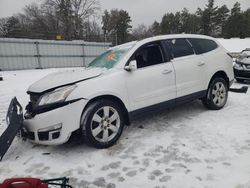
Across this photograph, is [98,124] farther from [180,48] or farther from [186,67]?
[180,48]

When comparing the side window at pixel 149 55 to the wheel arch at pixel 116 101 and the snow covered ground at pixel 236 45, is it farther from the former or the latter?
the snow covered ground at pixel 236 45

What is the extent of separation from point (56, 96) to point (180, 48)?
8.58ft

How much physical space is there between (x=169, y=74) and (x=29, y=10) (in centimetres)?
4318

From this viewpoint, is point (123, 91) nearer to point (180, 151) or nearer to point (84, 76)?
point (84, 76)

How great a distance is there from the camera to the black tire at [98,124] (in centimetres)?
269

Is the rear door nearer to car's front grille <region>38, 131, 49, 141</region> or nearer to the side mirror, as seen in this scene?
the side mirror

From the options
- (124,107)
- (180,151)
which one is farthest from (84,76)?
(180,151)

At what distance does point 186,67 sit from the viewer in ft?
12.4

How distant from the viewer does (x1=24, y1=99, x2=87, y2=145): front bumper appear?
8.41ft

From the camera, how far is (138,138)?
3244 mm

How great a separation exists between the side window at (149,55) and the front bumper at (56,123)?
1285 millimetres

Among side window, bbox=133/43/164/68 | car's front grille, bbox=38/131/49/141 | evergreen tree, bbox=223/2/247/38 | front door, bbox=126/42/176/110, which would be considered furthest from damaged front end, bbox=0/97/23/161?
evergreen tree, bbox=223/2/247/38

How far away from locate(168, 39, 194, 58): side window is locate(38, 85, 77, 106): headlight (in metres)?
2.14

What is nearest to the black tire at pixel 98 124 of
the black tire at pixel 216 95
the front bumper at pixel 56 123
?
the front bumper at pixel 56 123
